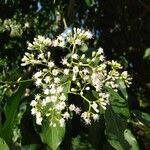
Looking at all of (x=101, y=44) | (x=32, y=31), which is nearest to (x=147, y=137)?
(x=101, y=44)

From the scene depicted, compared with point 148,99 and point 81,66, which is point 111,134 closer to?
point 81,66

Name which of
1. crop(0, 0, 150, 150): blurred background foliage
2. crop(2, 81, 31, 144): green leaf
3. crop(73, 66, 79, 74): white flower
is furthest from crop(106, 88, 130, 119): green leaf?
crop(0, 0, 150, 150): blurred background foliage

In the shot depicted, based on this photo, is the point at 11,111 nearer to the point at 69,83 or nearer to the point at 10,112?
the point at 10,112

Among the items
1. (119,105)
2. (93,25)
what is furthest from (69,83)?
(93,25)

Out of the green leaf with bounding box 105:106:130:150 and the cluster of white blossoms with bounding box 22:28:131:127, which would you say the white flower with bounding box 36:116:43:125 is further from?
the green leaf with bounding box 105:106:130:150

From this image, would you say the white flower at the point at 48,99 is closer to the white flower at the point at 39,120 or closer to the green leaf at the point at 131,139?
the white flower at the point at 39,120

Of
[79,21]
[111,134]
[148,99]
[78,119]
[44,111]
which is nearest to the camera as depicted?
[44,111]

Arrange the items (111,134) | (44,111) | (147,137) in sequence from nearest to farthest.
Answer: (44,111) → (111,134) → (147,137)
